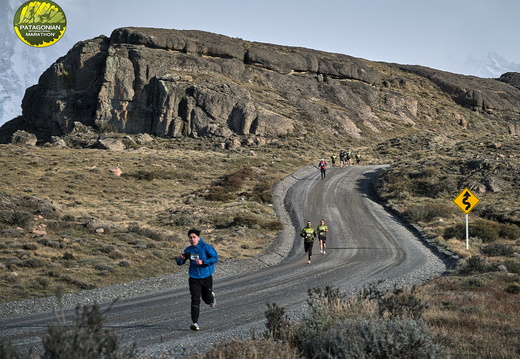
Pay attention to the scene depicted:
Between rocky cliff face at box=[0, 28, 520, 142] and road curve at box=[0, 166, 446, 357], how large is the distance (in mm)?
35069

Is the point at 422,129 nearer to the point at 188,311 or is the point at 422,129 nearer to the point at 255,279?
the point at 255,279

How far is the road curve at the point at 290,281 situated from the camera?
8.70 metres

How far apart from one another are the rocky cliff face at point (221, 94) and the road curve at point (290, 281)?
115 ft

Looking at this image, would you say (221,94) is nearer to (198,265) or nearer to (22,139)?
(22,139)

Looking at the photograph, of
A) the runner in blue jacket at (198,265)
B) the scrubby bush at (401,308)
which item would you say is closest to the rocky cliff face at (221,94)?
the runner in blue jacket at (198,265)

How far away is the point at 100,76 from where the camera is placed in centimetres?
7206

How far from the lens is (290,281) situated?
50.1ft

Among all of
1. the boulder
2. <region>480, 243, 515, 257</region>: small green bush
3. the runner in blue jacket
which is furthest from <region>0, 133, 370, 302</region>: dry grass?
the boulder

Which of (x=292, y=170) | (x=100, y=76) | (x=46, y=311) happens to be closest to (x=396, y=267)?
(x=46, y=311)

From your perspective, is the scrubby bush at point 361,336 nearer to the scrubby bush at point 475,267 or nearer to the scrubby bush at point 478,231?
the scrubby bush at point 475,267

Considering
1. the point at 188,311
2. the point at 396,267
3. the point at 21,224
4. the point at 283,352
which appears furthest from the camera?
the point at 21,224

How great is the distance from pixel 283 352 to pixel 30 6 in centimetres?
1967

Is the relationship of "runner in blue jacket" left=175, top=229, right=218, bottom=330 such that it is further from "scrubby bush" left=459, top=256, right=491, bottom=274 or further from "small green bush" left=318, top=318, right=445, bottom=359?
"scrubby bush" left=459, top=256, right=491, bottom=274

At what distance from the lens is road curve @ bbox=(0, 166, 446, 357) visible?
8695mm
